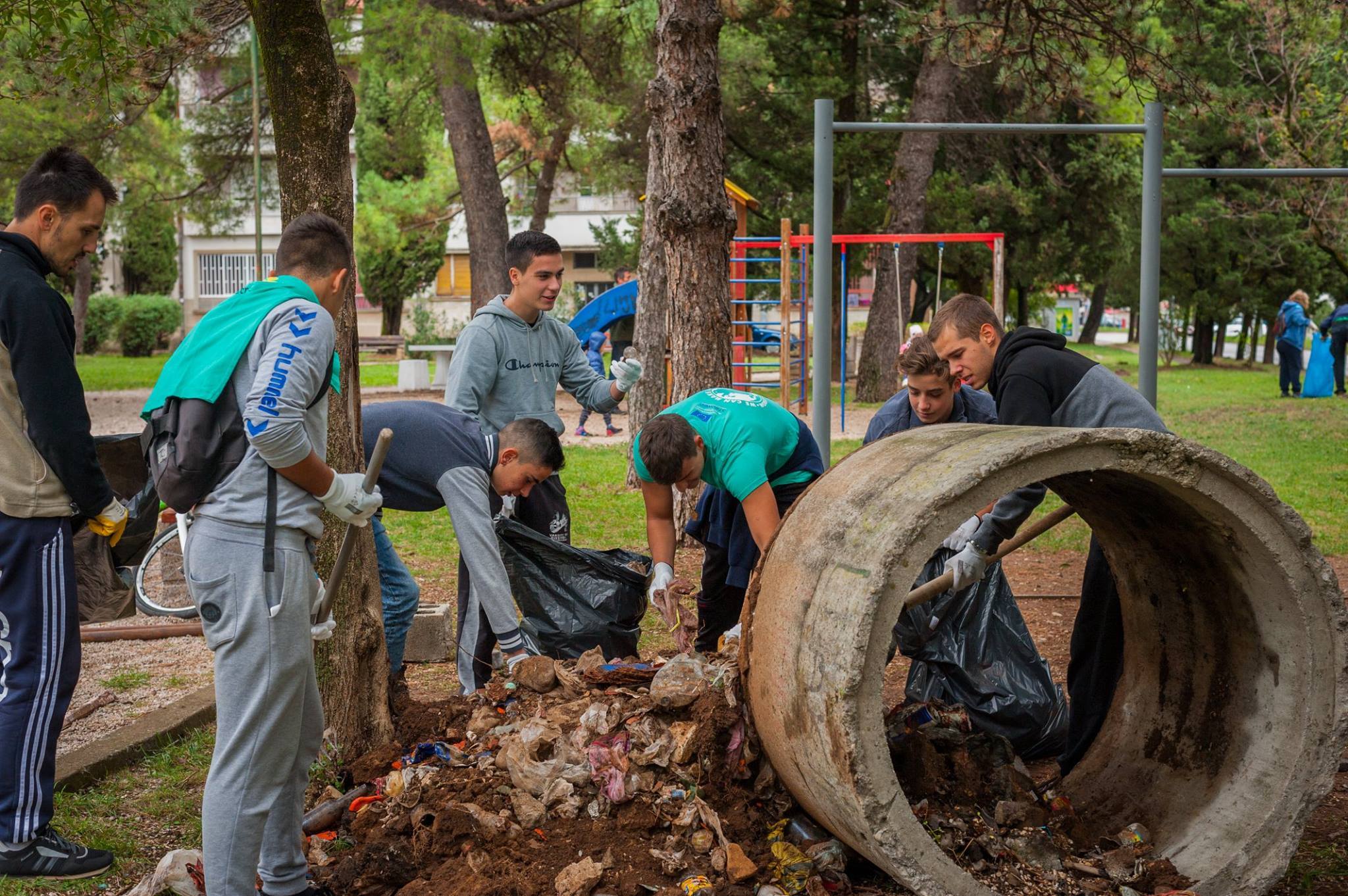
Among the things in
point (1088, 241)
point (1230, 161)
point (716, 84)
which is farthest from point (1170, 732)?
point (1230, 161)

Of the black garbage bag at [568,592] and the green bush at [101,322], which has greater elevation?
the green bush at [101,322]

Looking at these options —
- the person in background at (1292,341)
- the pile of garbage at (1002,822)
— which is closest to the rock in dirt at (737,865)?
the pile of garbage at (1002,822)

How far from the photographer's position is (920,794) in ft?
11.0

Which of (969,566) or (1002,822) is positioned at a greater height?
(969,566)

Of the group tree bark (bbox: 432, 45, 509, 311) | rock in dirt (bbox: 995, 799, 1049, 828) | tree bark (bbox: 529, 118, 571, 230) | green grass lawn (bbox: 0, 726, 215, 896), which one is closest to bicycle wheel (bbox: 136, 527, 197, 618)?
green grass lawn (bbox: 0, 726, 215, 896)

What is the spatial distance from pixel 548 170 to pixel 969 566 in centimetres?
1813

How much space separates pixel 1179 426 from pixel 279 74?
41.8ft

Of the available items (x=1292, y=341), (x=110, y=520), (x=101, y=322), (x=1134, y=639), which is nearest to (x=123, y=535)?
(x=110, y=520)

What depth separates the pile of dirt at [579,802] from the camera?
307 cm

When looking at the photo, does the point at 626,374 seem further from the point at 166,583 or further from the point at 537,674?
the point at 166,583

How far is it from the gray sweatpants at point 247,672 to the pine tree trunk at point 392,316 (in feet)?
119

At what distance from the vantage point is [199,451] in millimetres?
2732

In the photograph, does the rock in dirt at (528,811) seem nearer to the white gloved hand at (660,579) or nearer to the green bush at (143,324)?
the white gloved hand at (660,579)

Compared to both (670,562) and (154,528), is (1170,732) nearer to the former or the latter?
(670,562)
